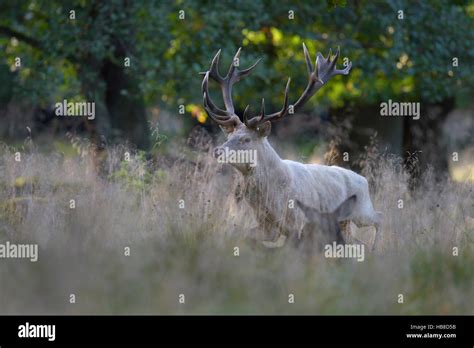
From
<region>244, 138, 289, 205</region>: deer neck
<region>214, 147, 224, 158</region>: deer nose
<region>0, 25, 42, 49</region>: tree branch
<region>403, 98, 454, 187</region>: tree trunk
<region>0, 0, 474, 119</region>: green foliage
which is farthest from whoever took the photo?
<region>403, 98, 454, 187</region>: tree trunk

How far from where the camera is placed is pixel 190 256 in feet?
25.9

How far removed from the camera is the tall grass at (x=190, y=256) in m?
7.27

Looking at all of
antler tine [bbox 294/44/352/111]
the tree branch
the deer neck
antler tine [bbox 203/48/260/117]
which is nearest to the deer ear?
the deer neck

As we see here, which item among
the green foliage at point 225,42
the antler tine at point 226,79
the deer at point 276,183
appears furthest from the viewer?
the green foliage at point 225,42

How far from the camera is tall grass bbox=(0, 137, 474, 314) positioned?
7.27 m

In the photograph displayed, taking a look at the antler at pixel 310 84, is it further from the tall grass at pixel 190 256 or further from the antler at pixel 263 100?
the tall grass at pixel 190 256

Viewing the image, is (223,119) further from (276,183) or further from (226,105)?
(276,183)

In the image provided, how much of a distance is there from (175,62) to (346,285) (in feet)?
29.6

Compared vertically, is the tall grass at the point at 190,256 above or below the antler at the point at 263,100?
below

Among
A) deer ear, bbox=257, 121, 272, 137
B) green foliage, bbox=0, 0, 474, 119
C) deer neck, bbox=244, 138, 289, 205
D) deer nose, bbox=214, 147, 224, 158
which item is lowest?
deer neck, bbox=244, 138, 289, 205

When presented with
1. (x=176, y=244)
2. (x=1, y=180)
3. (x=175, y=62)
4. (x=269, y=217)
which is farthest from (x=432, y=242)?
(x=175, y=62)

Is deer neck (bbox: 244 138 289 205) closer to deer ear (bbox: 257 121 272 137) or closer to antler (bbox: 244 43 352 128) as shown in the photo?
deer ear (bbox: 257 121 272 137)

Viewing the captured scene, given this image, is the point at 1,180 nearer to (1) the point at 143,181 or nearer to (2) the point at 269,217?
(1) the point at 143,181

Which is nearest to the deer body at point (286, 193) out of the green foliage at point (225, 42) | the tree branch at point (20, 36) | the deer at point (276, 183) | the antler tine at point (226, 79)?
the deer at point (276, 183)
